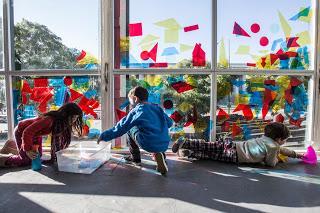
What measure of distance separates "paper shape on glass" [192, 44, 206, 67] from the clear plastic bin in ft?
4.19

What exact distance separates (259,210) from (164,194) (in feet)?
2.13

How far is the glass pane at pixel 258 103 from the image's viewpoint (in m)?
3.70

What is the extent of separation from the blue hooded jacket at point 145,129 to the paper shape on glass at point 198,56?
0.91 metres

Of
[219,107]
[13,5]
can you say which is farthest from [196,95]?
[13,5]

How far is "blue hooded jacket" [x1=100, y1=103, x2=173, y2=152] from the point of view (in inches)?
115

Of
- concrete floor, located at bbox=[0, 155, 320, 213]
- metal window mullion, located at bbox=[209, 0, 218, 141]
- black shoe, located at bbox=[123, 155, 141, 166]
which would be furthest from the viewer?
metal window mullion, located at bbox=[209, 0, 218, 141]

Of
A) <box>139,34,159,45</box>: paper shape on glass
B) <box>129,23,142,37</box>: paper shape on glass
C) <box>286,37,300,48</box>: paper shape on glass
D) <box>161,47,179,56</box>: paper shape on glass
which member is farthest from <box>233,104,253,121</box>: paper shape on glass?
<box>129,23,142,37</box>: paper shape on glass

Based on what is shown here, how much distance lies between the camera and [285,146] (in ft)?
12.3

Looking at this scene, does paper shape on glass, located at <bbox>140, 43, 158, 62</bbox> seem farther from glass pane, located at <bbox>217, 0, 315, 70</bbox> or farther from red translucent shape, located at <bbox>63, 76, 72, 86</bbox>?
red translucent shape, located at <bbox>63, 76, 72, 86</bbox>

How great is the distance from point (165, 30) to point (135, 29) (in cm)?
32

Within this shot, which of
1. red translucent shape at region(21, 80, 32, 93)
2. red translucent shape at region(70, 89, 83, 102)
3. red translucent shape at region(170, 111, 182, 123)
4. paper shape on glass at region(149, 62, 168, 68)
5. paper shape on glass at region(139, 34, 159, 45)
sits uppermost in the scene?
paper shape on glass at region(139, 34, 159, 45)

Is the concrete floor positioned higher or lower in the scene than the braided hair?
lower

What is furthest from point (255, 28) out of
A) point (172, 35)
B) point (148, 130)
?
point (148, 130)

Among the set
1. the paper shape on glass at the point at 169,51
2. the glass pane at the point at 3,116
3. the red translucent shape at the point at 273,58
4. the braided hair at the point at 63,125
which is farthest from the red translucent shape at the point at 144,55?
the glass pane at the point at 3,116
